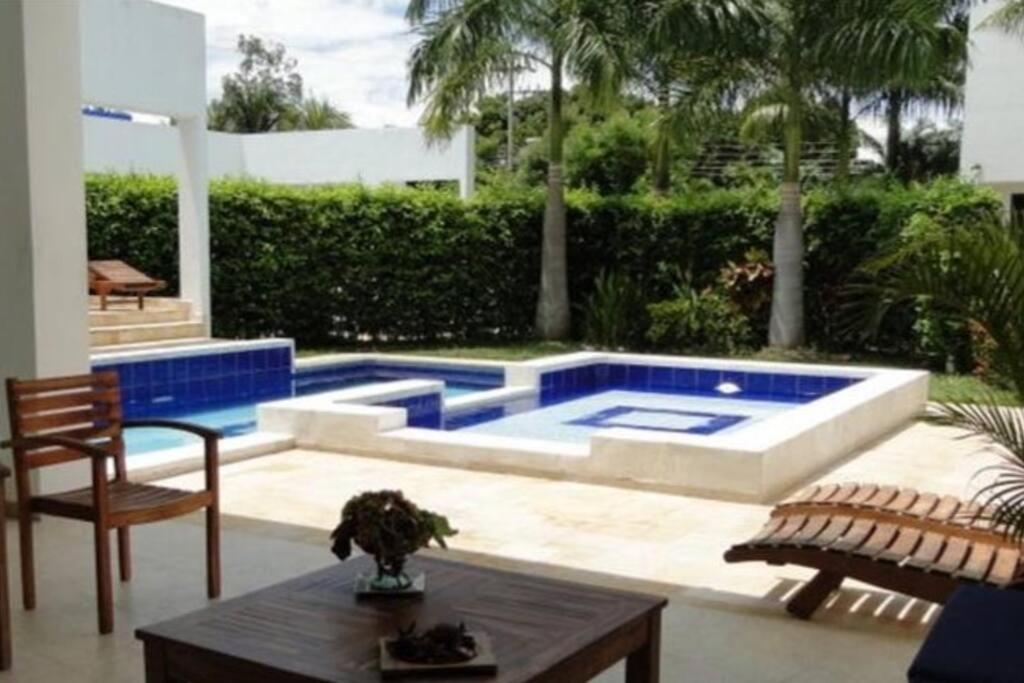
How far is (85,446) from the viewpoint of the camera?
14.3 feet

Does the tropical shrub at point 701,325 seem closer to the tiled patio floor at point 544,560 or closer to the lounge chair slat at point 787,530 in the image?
the tiled patio floor at point 544,560

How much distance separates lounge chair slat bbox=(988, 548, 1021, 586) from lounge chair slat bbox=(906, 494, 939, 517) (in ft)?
1.34

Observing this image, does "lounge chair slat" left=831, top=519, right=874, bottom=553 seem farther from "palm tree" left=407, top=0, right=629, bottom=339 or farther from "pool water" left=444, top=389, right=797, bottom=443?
"palm tree" left=407, top=0, right=629, bottom=339

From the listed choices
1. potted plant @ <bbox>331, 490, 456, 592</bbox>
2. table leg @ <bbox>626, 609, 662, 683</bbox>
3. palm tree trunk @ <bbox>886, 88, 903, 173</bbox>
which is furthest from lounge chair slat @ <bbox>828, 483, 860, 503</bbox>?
palm tree trunk @ <bbox>886, 88, 903, 173</bbox>

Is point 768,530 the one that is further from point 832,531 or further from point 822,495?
point 822,495

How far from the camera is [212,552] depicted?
478 centimetres

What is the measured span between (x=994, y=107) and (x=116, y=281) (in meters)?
12.8

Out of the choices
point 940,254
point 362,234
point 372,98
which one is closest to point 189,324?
point 362,234

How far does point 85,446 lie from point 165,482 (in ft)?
9.77

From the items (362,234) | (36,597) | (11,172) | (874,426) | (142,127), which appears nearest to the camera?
(36,597)

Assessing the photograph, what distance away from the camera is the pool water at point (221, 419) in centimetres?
987

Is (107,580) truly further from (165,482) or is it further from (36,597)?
(165,482)

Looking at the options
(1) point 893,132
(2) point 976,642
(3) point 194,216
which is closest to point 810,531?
(2) point 976,642

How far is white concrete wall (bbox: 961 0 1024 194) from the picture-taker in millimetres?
15891
